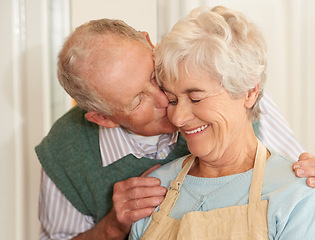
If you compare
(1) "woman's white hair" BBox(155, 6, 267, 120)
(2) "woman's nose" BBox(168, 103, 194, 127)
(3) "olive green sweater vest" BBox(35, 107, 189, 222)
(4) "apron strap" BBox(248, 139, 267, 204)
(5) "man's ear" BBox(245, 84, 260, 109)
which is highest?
(1) "woman's white hair" BBox(155, 6, 267, 120)

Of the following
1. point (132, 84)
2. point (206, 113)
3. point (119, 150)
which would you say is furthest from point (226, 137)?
point (119, 150)

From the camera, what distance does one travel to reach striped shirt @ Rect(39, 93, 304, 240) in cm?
189

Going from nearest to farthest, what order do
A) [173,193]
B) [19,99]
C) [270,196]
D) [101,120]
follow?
[270,196] < [173,193] < [101,120] < [19,99]

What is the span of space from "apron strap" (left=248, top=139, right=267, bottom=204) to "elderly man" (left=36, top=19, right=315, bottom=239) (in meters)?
0.11

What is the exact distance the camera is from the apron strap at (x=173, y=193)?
158 centimetres

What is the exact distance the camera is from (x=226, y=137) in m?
1.45

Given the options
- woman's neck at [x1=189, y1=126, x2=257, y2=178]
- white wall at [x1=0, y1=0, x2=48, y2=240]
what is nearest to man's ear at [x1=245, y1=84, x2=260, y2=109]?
woman's neck at [x1=189, y1=126, x2=257, y2=178]

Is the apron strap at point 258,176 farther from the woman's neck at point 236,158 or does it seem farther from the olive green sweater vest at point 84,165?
the olive green sweater vest at point 84,165

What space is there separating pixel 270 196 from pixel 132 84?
0.62 metres

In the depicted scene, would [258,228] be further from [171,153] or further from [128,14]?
[128,14]

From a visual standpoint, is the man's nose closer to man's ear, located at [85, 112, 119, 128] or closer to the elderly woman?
the elderly woman

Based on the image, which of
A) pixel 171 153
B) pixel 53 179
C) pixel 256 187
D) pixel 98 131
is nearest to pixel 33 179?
pixel 53 179

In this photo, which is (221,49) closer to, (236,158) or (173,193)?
(236,158)

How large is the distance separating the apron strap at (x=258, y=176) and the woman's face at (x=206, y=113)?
89 mm
